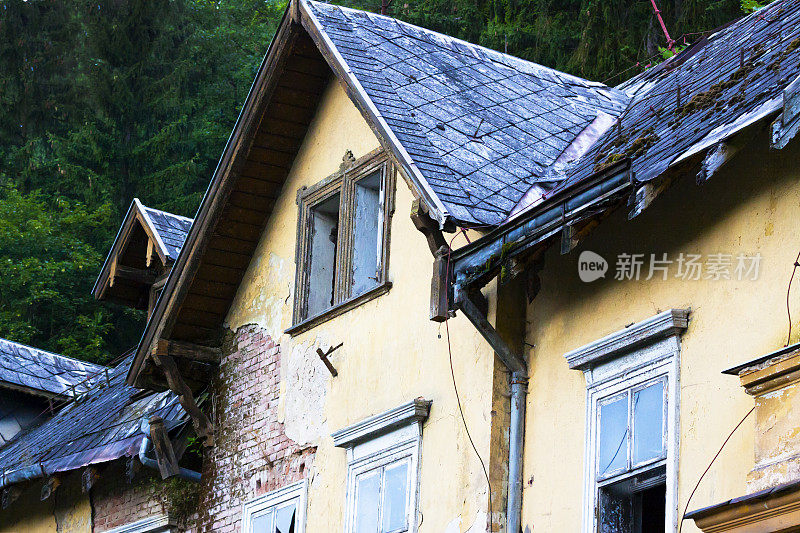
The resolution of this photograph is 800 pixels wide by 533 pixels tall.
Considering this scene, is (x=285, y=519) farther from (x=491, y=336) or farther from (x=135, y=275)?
(x=135, y=275)

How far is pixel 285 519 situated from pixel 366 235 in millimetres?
2650

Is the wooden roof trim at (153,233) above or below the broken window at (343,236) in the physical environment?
above

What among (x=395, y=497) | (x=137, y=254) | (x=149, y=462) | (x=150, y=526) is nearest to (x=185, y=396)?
(x=149, y=462)

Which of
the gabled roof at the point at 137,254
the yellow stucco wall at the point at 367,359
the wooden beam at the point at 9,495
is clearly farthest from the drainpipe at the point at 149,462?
the gabled roof at the point at 137,254

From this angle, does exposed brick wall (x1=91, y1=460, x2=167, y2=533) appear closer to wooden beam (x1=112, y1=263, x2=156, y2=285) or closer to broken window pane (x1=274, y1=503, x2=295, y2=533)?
broken window pane (x1=274, y1=503, x2=295, y2=533)

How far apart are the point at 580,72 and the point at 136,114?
42.9 feet

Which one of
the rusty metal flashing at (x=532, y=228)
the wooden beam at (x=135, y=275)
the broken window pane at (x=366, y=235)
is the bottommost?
the rusty metal flashing at (x=532, y=228)

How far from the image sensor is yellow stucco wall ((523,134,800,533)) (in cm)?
792

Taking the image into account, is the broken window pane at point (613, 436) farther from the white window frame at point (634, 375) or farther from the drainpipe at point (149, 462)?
the drainpipe at point (149, 462)

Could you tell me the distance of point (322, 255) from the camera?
41.7ft

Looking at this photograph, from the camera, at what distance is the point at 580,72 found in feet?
65.9

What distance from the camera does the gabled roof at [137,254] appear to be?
16.5 meters

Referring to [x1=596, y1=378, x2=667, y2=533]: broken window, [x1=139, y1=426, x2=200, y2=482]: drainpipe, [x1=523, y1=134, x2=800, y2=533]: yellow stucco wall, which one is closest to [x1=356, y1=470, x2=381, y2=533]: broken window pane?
[x1=523, y1=134, x2=800, y2=533]: yellow stucco wall

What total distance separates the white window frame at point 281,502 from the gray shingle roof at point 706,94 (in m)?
3.71
